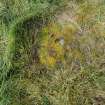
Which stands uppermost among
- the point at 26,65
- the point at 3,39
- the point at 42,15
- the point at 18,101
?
the point at 42,15

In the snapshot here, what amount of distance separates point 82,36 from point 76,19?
0.15 metres

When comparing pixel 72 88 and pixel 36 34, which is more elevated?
pixel 36 34

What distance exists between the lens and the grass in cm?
240

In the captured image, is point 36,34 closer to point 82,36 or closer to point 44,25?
point 44,25

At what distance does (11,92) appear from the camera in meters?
2.48

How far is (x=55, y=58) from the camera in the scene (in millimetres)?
2467

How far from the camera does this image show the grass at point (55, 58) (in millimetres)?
2402

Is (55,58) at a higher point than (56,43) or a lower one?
lower

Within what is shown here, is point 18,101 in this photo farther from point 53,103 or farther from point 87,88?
point 87,88

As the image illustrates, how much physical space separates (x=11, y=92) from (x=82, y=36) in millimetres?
657

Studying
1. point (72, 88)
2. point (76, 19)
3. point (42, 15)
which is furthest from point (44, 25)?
point (72, 88)

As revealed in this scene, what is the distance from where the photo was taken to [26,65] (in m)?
2.52

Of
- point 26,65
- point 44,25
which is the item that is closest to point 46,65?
point 26,65

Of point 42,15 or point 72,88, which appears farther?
point 42,15
